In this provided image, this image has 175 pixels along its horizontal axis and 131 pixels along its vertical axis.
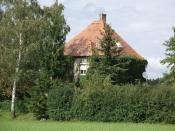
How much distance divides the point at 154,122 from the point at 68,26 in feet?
53.5

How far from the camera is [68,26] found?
5300 centimetres

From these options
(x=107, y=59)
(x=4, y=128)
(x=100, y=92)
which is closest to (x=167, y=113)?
(x=100, y=92)

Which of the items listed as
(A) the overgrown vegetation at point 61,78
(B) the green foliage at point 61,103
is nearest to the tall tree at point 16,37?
(A) the overgrown vegetation at point 61,78

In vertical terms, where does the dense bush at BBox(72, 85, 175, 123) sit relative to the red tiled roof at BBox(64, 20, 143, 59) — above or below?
below

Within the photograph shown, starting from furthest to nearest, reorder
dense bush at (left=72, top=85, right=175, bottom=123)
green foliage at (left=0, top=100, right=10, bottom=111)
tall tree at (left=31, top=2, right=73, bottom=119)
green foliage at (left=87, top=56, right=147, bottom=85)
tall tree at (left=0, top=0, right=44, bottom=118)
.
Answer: green foliage at (left=0, top=100, right=10, bottom=111) → green foliage at (left=87, top=56, right=147, bottom=85) → tall tree at (left=0, top=0, right=44, bottom=118) → tall tree at (left=31, top=2, right=73, bottom=119) → dense bush at (left=72, top=85, right=175, bottom=123)

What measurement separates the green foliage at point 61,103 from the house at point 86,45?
12311mm

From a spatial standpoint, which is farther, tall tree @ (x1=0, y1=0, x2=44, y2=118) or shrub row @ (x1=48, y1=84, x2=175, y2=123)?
tall tree @ (x1=0, y1=0, x2=44, y2=118)

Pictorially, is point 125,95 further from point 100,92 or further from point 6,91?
point 6,91

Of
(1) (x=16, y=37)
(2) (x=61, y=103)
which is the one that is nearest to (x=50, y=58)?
(1) (x=16, y=37)

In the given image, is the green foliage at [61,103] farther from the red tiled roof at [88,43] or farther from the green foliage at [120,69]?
the red tiled roof at [88,43]

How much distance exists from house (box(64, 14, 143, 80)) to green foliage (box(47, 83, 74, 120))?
12311 mm

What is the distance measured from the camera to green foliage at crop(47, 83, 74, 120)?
44.5m

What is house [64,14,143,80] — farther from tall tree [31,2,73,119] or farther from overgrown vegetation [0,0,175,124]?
tall tree [31,2,73,119]

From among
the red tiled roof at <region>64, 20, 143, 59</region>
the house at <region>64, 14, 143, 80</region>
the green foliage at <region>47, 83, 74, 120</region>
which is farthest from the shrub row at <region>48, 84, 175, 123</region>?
the red tiled roof at <region>64, 20, 143, 59</region>
